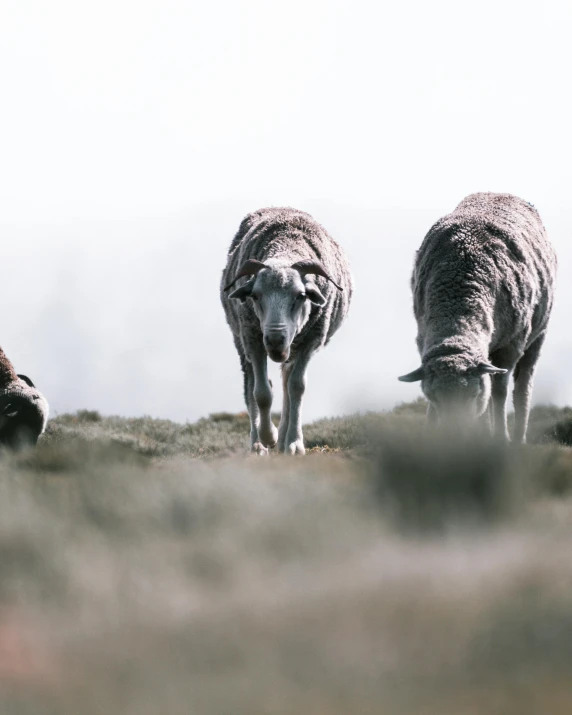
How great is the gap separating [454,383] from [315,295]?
239 centimetres

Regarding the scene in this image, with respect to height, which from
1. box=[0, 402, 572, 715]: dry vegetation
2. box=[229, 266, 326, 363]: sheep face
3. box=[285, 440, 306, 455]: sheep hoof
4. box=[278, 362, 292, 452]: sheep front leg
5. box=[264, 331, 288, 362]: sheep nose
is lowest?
box=[0, 402, 572, 715]: dry vegetation

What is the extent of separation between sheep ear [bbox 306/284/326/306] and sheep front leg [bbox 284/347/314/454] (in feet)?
2.45

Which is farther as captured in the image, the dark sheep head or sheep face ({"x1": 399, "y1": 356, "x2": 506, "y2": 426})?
the dark sheep head

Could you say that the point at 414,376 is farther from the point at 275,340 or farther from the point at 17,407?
the point at 17,407

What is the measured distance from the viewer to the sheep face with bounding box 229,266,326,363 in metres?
9.55

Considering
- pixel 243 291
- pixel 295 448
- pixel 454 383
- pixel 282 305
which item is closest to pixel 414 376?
pixel 454 383

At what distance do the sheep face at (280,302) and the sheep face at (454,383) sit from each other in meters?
1.65

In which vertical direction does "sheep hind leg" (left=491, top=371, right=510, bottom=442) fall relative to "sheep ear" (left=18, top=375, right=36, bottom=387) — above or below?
below

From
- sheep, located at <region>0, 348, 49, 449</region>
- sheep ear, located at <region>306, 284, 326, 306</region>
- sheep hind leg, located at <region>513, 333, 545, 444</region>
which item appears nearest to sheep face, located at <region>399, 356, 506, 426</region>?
sheep ear, located at <region>306, 284, 326, 306</region>

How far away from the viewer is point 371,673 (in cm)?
227

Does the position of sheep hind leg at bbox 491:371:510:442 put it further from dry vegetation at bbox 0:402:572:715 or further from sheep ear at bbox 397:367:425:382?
dry vegetation at bbox 0:402:572:715

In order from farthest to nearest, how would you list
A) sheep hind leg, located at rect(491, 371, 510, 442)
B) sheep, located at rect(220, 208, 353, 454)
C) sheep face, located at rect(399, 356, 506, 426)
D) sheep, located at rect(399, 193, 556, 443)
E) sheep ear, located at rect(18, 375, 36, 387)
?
sheep ear, located at rect(18, 375, 36, 387) < sheep hind leg, located at rect(491, 371, 510, 442) < sheep, located at rect(220, 208, 353, 454) < sheep, located at rect(399, 193, 556, 443) < sheep face, located at rect(399, 356, 506, 426)

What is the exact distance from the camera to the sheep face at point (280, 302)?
955 cm

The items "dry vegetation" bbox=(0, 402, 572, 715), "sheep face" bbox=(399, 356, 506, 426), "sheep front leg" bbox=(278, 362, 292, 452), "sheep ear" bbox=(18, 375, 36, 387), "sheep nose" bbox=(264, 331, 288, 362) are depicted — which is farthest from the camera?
"sheep ear" bbox=(18, 375, 36, 387)
